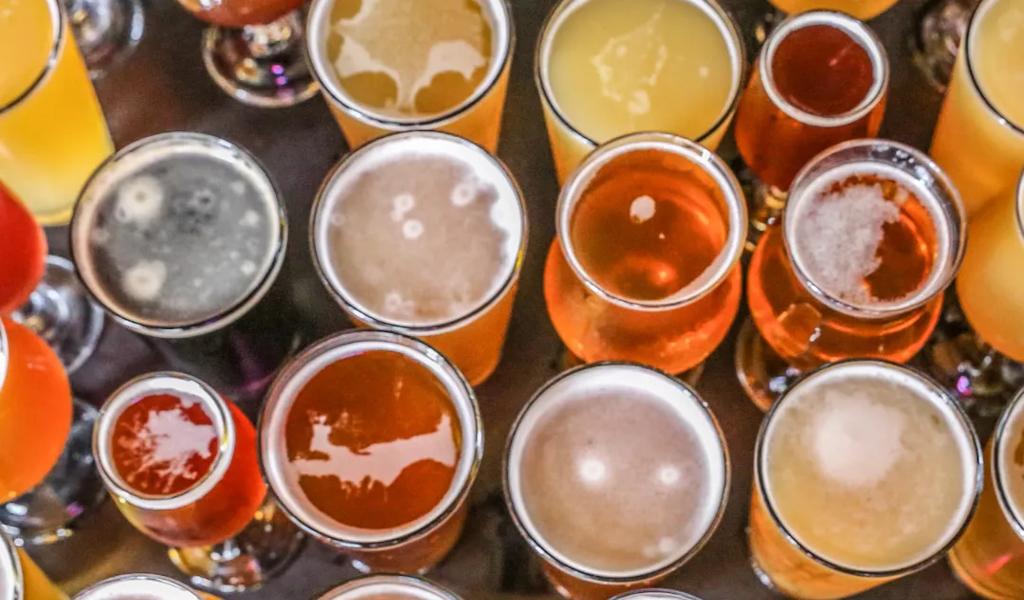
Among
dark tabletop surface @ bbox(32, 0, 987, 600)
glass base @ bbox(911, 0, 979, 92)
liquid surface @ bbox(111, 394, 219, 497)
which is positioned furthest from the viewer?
glass base @ bbox(911, 0, 979, 92)

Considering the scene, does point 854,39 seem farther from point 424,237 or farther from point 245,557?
point 245,557

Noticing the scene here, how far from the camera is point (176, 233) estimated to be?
1194mm

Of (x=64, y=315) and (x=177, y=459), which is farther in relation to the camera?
(x=64, y=315)

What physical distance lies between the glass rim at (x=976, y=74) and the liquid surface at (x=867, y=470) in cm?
30

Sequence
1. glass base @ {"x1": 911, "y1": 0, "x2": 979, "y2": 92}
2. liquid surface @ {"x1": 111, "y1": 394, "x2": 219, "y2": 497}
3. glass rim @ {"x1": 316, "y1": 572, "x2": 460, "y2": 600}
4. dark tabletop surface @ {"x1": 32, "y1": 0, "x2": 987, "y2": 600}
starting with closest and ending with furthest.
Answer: glass rim @ {"x1": 316, "y1": 572, "x2": 460, "y2": 600}, liquid surface @ {"x1": 111, "y1": 394, "x2": 219, "y2": 497}, dark tabletop surface @ {"x1": 32, "y1": 0, "x2": 987, "y2": 600}, glass base @ {"x1": 911, "y1": 0, "x2": 979, "y2": 92}

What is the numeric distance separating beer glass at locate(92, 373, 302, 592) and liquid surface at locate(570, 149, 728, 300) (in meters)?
0.40

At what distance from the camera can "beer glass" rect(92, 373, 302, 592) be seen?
40.6 inches

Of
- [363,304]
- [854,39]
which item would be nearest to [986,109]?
[854,39]

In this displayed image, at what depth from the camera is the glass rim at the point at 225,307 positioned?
1.08 m

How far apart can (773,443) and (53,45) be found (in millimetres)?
878

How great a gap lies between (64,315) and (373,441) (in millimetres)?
479

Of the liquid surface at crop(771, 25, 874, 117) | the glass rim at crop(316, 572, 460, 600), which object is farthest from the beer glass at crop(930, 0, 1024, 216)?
the glass rim at crop(316, 572, 460, 600)

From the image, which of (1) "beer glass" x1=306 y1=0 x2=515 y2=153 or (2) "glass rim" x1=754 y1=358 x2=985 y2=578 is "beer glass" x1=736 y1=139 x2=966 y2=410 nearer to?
(2) "glass rim" x1=754 y1=358 x2=985 y2=578

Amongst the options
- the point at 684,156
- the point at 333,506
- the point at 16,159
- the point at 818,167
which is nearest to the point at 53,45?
the point at 16,159
